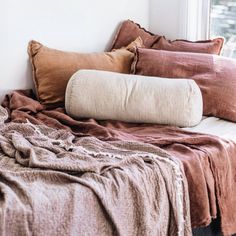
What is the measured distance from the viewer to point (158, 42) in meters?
2.76

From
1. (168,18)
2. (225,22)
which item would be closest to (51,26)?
(168,18)

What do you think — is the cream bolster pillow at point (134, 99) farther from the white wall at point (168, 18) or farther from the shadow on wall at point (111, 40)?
the white wall at point (168, 18)

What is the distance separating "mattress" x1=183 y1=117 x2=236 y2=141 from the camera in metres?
2.17

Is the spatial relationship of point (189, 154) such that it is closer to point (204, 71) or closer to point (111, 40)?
point (204, 71)

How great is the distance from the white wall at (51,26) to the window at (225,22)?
0.47 meters

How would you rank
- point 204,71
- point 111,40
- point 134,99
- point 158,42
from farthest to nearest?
point 111,40 < point 158,42 < point 204,71 < point 134,99

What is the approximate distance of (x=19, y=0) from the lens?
2438 mm

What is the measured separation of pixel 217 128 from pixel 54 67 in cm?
85

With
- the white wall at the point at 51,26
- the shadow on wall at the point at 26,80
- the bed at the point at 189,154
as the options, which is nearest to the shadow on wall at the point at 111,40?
the white wall at the point at 51,26

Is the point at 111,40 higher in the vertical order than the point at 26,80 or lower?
higher

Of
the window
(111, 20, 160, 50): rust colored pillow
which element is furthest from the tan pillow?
the window

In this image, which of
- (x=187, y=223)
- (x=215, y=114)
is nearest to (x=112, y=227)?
(x=187, y=223)

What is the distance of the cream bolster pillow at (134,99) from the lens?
2.20m

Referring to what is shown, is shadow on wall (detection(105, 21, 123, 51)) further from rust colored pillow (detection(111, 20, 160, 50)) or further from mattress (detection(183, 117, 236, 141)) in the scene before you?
mattress (detection(183, 117, 236, 141))
